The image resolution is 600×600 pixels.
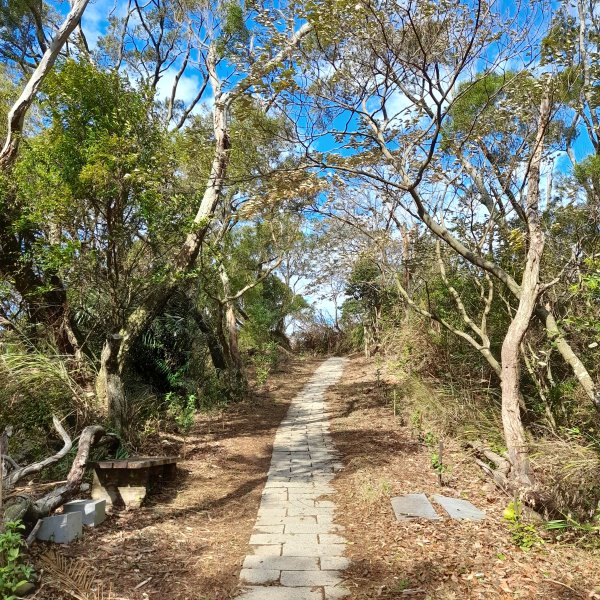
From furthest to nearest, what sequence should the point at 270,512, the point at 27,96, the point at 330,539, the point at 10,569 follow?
the point at 27,96 < the point at 270,512 < the point at 330,539 < the point at 10,569

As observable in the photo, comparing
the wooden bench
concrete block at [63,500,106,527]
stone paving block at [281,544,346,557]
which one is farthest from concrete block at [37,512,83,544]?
stone paving block at [281,544,346,557]

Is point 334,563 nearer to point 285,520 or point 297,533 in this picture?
point 297,533

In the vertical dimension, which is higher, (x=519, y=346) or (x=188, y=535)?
(x=519, y=346)

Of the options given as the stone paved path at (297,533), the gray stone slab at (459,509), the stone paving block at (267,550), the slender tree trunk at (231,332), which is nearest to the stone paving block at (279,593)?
the stone paved path at (297,533)

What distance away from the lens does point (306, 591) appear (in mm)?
2943

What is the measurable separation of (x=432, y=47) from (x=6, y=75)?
10.9 m

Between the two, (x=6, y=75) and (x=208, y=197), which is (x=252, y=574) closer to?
(x=208, y=197)

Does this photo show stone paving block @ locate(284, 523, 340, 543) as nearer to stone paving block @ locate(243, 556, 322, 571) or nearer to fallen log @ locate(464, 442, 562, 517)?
stone paving block @ locate(243, 556, 322, 571)

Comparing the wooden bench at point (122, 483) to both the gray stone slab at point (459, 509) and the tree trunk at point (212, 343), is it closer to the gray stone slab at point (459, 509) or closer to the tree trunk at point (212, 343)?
the gray stone slab at point (459, 509)

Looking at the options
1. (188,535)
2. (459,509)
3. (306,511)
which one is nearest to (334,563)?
(306,511)

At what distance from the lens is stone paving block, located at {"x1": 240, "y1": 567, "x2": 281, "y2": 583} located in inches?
122

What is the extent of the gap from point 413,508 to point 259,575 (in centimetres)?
171

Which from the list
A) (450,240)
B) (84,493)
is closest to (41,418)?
(84,493)

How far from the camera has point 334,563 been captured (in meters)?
3.35
